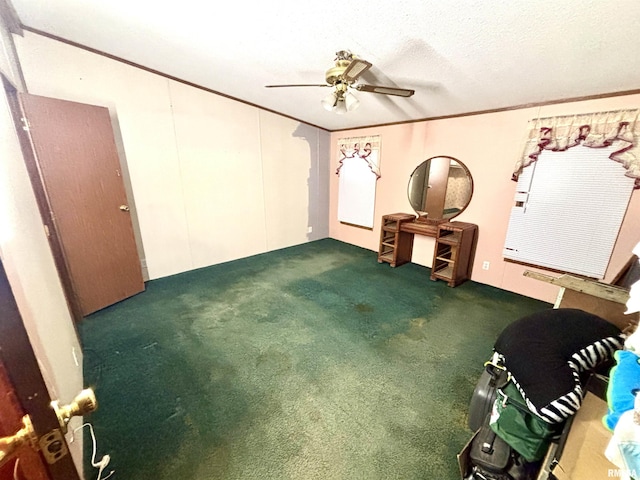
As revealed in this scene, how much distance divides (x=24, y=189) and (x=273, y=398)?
201 cm

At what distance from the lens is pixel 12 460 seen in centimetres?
43

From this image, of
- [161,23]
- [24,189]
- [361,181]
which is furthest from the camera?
[361,181]

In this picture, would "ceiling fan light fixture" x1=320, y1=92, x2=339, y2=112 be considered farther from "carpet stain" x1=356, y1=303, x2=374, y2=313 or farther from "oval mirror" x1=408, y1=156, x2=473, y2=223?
"oval mirror" x1=408, y1=156, x2=473, y2=223

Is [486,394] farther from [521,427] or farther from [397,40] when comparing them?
[397,40]

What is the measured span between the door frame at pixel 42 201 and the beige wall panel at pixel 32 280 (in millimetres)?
535

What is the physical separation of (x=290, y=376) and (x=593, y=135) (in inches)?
133

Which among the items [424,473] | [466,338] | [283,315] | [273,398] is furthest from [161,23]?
[466,338]

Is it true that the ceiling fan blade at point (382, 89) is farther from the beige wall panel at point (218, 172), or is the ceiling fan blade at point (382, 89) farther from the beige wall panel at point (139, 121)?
the beige wall panel at point (139, 121)

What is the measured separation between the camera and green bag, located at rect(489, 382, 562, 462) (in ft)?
3.20

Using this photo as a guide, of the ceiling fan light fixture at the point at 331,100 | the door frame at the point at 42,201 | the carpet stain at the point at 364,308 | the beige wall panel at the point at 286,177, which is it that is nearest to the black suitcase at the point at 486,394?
the carpet stain at the point at 364,308

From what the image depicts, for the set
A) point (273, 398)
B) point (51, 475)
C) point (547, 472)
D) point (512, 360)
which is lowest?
point (273, 398)

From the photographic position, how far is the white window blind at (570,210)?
230 centimetres

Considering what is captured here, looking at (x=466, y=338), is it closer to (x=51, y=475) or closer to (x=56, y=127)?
(x=51, y=475)

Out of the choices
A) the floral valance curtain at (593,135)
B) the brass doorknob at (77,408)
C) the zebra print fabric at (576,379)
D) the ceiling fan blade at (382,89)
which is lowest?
the zebra print fabric at (576,379)
